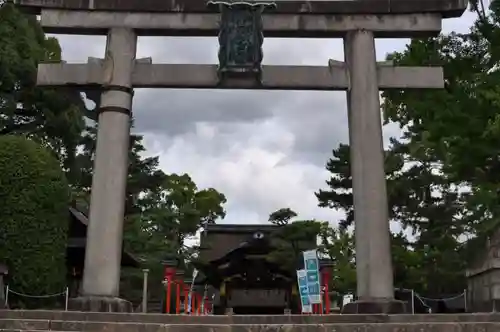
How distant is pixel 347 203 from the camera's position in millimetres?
23484

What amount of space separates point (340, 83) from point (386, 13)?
1.62 metres

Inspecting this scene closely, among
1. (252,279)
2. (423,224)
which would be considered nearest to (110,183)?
(252,279)

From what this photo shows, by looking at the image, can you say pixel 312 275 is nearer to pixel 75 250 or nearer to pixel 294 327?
pixel 294 327

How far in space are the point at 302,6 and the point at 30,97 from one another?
10.8m

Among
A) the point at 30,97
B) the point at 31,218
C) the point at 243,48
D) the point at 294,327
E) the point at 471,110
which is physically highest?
the point at 30,97

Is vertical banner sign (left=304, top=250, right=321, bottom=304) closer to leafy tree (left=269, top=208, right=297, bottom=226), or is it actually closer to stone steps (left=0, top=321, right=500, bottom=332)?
stone steps (left=0, top=321, right=500, bottom=332)

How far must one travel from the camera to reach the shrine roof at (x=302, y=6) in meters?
10.9

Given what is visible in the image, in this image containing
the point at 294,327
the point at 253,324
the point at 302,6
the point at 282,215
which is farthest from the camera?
the point at 282,215

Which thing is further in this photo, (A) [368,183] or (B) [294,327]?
(A) [368,183]

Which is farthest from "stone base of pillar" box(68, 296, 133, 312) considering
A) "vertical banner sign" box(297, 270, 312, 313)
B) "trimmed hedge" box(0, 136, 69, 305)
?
"vertical banner sign" box(297, 270, 312, 313)

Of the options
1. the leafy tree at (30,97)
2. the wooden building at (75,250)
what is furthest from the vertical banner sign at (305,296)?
the leafy tree at (30,97)

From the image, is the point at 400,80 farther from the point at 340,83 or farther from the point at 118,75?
the point at 118,75

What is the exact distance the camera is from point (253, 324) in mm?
5852

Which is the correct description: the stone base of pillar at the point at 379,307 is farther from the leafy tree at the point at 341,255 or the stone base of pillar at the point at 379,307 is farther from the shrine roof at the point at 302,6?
the leafy tree at the point at 341,255
